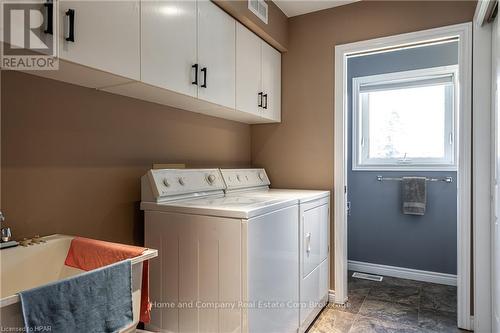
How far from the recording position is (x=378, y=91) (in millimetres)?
3287

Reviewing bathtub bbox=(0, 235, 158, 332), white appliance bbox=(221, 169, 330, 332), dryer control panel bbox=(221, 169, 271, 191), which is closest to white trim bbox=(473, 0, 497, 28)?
white appliance bbox=(221, 169, 330, 332)

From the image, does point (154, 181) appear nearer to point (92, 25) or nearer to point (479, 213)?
point (92, 25)

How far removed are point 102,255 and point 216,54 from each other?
1324mm

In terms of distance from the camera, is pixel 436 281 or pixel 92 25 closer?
pixel 92 25

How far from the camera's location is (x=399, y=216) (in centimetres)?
317

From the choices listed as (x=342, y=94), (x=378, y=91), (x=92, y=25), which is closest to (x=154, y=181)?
(x=92, y=25)

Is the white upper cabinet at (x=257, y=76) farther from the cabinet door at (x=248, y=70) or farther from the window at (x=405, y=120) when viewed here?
the window at (x=405, y=120)

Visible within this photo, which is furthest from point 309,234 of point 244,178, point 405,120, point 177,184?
point 405,120

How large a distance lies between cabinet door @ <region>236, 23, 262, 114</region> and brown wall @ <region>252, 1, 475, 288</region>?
Result: 439mm

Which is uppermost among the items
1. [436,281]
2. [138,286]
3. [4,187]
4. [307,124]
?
[307,124]

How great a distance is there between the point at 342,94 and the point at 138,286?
2.05 m

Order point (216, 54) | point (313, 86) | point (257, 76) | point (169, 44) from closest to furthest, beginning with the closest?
Answer: point (169, 44) → point (216, 54) → point (257, 76) → point (313, 86)

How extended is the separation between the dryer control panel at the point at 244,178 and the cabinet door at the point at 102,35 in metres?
1.02

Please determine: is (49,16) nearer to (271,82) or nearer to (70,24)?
(70,24)
